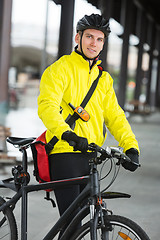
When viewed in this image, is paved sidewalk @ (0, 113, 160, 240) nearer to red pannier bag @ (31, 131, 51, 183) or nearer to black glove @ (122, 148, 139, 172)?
red pannier bag @ (31, 131, 51, 183)

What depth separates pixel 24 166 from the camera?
10.5 ft

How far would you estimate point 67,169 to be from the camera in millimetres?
3029

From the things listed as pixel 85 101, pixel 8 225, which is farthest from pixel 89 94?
pixel 8 225

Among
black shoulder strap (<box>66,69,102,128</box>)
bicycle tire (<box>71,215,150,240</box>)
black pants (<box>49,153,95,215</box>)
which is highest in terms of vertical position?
black shoulder strap (<box>66,69,102,128</box>)

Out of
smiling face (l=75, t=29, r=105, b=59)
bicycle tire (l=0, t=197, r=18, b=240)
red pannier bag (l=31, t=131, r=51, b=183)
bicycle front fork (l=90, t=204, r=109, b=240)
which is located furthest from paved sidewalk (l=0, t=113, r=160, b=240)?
smiling face (l=75, t=29, r=105, b=59)

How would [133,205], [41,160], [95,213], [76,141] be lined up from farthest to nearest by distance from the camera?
[133,205]
[41,160]
[95,213]
[76,141]

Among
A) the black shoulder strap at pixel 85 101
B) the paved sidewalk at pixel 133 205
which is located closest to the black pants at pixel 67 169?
the black shoulder strap at pixel 85 101

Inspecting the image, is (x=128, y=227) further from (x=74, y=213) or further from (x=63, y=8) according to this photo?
(x=63, y=8)

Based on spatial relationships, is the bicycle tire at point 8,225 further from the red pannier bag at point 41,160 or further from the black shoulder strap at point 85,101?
the black shoulder strap at point 85,101

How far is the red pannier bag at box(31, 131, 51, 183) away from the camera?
9.91 ft

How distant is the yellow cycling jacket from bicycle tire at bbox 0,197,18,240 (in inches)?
23.2

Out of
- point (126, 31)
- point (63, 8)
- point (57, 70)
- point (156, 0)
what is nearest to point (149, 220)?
point (57, 70)

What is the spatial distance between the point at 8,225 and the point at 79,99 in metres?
1.00

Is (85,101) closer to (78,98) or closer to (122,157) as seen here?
(78,98)
